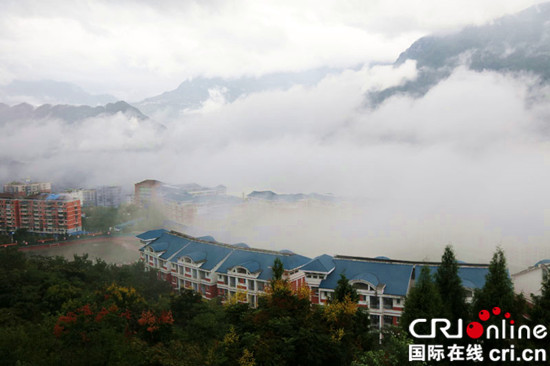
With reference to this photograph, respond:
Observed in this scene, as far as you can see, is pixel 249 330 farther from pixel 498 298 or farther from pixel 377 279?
pixel 377 279

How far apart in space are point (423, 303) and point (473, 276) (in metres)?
4.23

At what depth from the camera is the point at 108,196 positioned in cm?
2622

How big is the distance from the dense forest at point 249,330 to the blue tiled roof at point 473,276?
112 inches

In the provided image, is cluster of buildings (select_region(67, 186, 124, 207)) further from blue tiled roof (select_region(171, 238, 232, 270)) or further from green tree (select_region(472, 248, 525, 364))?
green tree (select_region(472, 248, 525, 364))

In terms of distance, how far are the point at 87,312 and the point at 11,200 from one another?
52.4ft

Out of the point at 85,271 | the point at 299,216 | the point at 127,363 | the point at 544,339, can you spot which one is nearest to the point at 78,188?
the point at 299,216

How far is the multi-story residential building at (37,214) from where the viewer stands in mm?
18266

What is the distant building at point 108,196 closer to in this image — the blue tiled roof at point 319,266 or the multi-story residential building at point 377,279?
the blue tiled roof at point 319,266

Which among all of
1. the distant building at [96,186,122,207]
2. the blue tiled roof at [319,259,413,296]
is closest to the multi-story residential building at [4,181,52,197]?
→ the distant building at [96,186,122,207]

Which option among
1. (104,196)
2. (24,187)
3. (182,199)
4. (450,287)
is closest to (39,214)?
(24,187)

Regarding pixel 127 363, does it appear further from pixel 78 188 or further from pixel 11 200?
pixel 78 188

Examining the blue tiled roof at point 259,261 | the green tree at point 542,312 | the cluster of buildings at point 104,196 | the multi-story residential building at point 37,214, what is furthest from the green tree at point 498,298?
the cluster of buildings at point 104,196

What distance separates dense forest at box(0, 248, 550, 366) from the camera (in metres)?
3.99

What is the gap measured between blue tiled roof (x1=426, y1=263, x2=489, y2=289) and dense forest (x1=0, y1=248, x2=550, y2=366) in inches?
112
